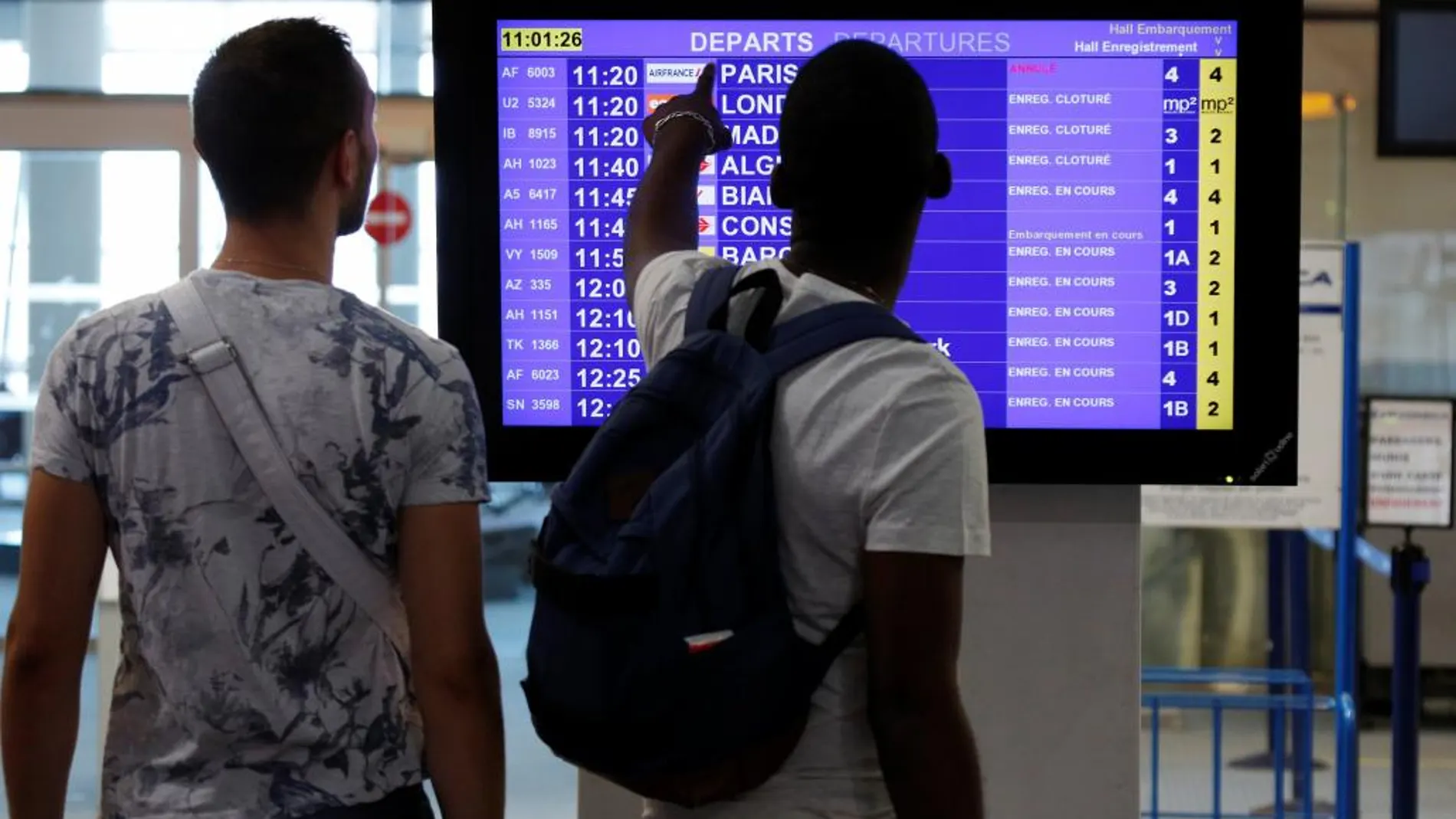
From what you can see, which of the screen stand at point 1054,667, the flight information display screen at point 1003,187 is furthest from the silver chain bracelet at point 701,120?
the screen stand at point 1054,667

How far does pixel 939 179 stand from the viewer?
5.30 feet

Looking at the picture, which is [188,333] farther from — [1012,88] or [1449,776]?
[1449,776]

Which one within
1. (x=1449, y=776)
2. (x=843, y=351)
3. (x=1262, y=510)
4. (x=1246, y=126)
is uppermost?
(x=1246, y=126)

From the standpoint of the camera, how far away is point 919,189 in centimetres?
159

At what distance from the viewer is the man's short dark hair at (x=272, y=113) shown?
1.63 meters

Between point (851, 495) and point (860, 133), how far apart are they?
341 millimetres

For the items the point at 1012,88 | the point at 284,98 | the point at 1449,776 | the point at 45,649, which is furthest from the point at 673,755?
the point at 1449,776

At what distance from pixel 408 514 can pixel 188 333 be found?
10.8 inches

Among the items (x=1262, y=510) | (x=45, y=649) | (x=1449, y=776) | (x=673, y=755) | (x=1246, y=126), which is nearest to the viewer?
(x=673, y=755)

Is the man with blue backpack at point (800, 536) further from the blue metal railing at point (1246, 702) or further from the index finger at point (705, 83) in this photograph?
the blue metal railing at point (1246, 702)

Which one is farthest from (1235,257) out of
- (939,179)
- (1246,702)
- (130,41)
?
(130,41)

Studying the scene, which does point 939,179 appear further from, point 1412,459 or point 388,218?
point 388,218

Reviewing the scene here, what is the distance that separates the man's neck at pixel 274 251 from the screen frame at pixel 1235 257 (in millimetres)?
769

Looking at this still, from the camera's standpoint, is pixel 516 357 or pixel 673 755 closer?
pixel 673 755
